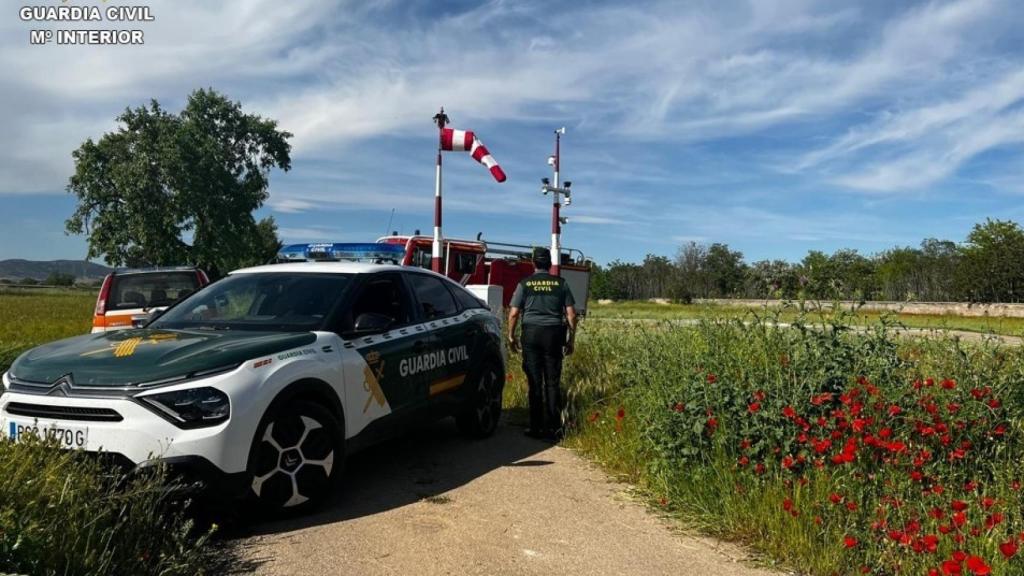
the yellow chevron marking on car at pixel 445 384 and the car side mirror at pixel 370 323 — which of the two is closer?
the car side mirror at pixel 370 323

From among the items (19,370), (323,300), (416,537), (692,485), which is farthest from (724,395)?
(19,370)

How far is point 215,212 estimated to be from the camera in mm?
43844

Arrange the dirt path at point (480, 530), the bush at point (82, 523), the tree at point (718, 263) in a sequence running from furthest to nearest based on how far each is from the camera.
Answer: the tree at point (718, 263), the dirt path at point (480, 530), the bush at point (82, 523)

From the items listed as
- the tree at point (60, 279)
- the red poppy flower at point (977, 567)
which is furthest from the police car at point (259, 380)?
the tree at point (60, 279)

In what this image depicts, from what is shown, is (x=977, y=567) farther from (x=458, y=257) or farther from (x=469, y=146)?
(x=458, y=257)

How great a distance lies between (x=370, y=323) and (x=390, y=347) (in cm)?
40

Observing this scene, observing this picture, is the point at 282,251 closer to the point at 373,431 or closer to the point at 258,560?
the point at 373,431

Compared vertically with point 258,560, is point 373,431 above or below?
above

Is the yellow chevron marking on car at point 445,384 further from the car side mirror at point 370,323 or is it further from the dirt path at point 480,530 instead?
the car side mirror at point 370,323

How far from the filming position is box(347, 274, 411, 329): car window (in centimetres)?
551

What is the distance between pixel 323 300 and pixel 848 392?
3646 millimetres

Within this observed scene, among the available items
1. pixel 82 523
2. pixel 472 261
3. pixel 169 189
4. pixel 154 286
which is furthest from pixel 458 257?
pixel 169 189

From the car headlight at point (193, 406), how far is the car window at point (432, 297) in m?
2.45

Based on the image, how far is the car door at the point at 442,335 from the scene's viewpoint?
616 cm
